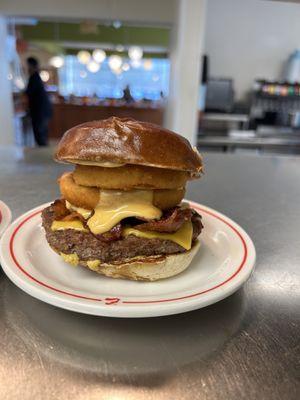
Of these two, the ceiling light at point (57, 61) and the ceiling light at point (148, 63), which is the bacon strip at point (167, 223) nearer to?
the ceiling light at point (148, 63)

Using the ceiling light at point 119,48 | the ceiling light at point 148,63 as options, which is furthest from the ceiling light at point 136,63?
the ceiling light at point 119,48

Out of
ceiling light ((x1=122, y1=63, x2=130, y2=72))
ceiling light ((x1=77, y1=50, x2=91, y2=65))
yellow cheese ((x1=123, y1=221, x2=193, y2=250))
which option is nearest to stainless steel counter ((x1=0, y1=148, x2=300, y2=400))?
yellow cheese ((x1=123, y1=221, x2=193, y2=250))

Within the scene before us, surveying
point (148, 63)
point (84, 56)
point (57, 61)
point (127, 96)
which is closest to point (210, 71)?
point (127, 96)

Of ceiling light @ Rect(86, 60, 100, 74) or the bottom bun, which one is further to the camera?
ceiling light @ Rect(86, 60, 100, 74)

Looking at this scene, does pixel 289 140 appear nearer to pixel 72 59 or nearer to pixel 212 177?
pixel 212 177

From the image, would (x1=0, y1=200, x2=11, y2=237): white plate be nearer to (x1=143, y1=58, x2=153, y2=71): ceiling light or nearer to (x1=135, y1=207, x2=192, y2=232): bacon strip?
(x1=135, y1=207, x2=192, y2=232): bacon strip

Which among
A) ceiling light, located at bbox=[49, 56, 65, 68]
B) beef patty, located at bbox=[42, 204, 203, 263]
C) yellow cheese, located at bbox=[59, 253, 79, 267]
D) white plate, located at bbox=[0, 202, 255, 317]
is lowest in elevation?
white plate, located at bbox=[0, 202, 255, 317]

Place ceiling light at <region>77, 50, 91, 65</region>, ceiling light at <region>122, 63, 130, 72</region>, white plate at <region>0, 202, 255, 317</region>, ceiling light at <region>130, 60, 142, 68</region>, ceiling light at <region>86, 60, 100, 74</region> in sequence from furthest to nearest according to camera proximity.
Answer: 1. ceiling light at <region>130, 60, 142, 68</region>
2. ceiling light at <region>122, 63, 130, 72</region>
3. ceiling light at <region>86, 60, 100, 74</region>
4. ceiling light at <region>77, 50, 91, 65</region>
5. white plate at <region>0, 202, 255, 317</region>
